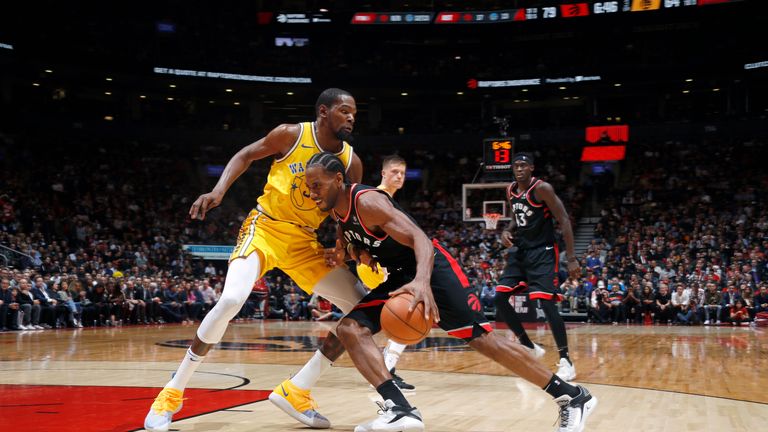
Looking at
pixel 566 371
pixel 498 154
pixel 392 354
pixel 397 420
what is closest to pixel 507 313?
pixel 566 371

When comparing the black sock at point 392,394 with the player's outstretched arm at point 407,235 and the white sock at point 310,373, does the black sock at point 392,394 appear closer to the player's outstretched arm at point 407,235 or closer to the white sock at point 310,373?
the player's outstretched arm at point 407,235

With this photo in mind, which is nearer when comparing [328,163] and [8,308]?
[328,163]

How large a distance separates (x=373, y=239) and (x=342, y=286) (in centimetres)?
77

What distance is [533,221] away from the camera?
6.94m

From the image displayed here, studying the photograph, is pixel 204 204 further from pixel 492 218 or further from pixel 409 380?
pixel 492 218

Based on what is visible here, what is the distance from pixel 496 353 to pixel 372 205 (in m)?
0.95

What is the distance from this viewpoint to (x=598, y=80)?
2736 centimetres

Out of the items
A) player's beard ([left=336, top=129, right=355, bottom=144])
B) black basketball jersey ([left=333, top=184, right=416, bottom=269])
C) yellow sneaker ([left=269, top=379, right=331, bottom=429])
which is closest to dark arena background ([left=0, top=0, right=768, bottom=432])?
yellow sneaker ([left=269, top=379, right=331, bottom=429])

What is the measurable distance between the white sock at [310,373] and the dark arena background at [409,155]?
9.31ft

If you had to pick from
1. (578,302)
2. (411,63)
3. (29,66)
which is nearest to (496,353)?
(578,302)

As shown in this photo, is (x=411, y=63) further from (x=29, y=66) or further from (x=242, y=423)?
(x=242, y=423)

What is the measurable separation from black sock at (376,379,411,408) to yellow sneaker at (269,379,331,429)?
1.76 feet

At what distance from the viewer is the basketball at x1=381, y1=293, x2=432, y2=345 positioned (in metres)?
3.44

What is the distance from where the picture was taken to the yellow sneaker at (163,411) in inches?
148
